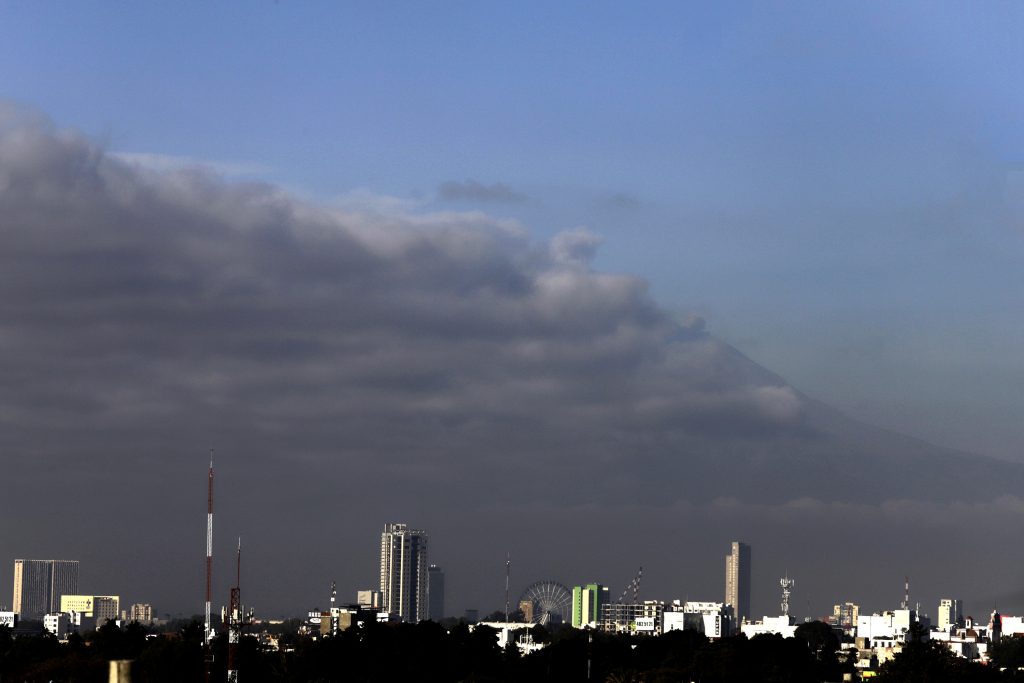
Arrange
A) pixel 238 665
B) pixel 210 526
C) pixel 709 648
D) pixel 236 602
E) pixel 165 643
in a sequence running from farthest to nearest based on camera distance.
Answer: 1. pixel 709 648
2. pixel 165 643
3. pixel 238 665
4. pixel 236 602
5. pixel 210 526

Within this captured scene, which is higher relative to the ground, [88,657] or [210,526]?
[210,526]

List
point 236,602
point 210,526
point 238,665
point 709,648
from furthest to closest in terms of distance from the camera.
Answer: point 709,648
point 238,665
point 236,602
point 210,526

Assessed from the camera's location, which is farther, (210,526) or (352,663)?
(352,663)

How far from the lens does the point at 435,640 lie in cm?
19212

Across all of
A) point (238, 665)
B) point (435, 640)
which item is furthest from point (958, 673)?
point (238, 665)

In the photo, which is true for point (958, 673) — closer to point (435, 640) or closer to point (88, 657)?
point (435, 640)

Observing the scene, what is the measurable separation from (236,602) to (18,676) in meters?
76.8

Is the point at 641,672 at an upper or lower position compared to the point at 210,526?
lower

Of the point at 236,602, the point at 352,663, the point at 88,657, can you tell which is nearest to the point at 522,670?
the point at 352,663

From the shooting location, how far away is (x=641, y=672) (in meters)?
184

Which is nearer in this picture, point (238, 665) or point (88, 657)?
point (238, 665)

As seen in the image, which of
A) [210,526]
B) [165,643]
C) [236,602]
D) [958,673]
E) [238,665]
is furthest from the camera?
[958,673]

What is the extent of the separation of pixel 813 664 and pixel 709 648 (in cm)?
1217

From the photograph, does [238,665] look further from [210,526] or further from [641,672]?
[210,526]
